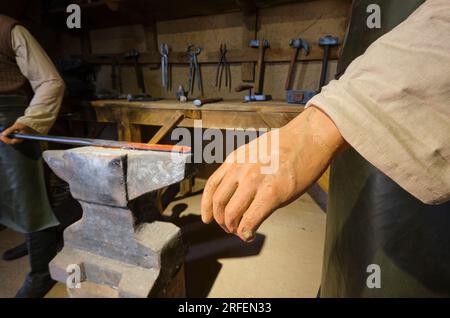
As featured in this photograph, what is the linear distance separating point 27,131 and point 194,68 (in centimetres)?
141

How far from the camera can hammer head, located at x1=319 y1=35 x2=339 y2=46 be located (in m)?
1.72

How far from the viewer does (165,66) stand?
227 cm

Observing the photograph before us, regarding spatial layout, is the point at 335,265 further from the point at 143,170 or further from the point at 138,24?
the point at 138,24

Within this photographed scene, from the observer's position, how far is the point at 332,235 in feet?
2.91

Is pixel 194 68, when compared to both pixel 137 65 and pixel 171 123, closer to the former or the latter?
pixel 137 65

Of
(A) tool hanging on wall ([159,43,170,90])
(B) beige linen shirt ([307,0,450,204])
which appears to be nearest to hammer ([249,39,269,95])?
(A) tool hanging on wall ([159,43,170,90])

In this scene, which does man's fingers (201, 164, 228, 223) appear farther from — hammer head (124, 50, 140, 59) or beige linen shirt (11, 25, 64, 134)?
hammer head (124, 50, 140, 59)

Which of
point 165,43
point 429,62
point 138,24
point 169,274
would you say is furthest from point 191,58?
point 429,62

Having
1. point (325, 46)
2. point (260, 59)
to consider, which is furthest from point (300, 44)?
point (260, 59)

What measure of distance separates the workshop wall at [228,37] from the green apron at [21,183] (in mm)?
1333

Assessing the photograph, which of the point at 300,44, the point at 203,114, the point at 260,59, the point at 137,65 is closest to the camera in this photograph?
the point at 203,114

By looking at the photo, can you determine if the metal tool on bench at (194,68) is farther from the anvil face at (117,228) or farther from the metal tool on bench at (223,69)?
the anvil face at (117,228)

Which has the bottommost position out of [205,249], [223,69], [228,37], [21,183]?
[205,249]

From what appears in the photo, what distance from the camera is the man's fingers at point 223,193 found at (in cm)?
34
